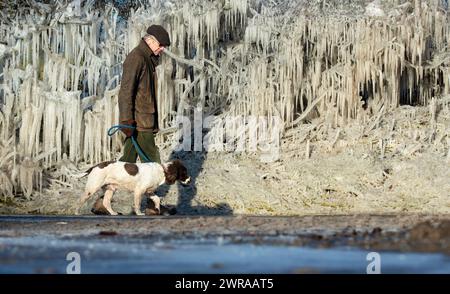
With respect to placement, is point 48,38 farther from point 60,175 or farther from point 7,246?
point 7,246

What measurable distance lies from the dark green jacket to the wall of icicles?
2503mm

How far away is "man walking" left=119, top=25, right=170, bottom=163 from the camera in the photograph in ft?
44.4

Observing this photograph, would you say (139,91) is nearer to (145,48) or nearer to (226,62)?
(145,48)

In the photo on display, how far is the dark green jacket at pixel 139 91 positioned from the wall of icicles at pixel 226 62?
250cm

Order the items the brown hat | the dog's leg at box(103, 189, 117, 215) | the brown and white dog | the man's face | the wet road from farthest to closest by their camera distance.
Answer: the man's face
the brown hat
the dog's leg at box(103, 189, 117, 215)
the brown and white dog
the wet road

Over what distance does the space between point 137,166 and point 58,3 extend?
18.6 ft

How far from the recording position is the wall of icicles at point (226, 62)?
16297 millimetres

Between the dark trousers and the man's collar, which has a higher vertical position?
the man's collar

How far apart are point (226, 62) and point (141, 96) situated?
12.7 ft

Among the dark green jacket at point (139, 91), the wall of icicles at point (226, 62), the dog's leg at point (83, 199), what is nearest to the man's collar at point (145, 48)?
the dark green jacket at point (139, 91)

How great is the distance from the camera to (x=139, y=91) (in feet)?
45.1

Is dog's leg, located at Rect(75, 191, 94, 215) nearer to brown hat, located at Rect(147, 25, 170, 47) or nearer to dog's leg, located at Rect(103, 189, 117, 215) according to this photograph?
dog's leg, located at Rect(103, 189, 117, 215)

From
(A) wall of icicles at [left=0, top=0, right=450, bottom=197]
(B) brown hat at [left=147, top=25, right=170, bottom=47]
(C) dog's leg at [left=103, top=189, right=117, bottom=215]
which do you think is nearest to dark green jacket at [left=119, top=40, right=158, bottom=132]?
(B) brown hat at [left=147, top=25, right=170, bottom=47]

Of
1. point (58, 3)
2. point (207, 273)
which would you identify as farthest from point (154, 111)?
point (207, 273)
